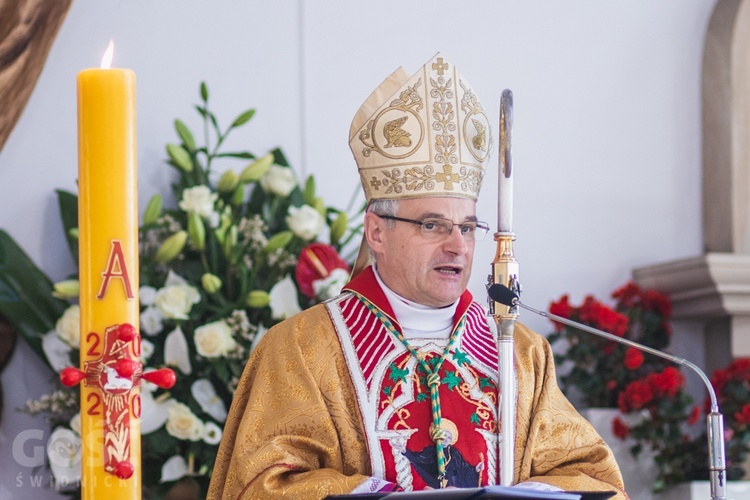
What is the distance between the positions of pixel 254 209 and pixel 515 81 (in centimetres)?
138

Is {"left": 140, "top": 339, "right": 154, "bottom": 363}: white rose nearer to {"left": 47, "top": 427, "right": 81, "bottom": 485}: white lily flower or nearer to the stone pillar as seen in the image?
{"left": 47, "top": 427, "right": 81, "bottom": 485}: white lily flower

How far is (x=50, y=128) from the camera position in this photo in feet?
14.1

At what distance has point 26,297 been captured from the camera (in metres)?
4.02

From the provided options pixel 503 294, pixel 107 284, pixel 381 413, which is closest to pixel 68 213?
pixel 381 413

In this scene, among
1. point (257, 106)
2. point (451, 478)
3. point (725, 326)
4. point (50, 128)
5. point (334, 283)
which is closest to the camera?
point (451, 478)

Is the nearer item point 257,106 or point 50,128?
point 50,128

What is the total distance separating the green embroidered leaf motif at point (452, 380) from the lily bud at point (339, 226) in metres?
1.13

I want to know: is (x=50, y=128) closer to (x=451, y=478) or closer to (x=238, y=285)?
(x=238, y=285)

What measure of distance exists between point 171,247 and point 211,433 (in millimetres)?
622

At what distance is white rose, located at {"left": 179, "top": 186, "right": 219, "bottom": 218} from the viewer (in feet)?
13.1

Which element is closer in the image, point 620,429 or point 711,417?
point 711,417

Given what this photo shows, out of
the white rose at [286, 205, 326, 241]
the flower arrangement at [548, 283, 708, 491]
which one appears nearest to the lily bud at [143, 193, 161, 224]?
the white rose at [286, 205, 326, 241]

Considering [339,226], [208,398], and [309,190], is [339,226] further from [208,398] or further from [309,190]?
[208,398]

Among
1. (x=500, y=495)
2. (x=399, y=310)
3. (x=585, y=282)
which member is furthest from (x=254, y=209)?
(x=500, y=495)
